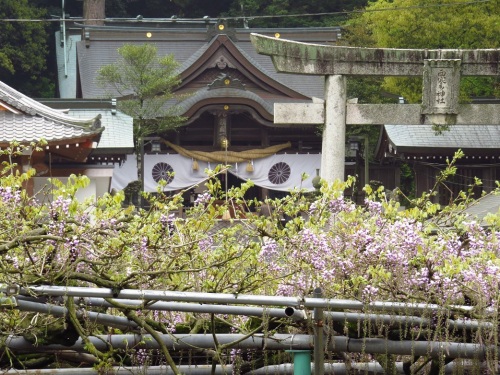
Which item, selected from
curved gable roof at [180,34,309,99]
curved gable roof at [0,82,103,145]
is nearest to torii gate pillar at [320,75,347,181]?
curved gable roof at [0,82,103,145]

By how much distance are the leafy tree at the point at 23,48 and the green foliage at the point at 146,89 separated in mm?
7403

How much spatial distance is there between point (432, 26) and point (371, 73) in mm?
9415

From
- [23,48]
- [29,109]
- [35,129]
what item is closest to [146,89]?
[23,48]

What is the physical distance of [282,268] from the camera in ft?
19.2

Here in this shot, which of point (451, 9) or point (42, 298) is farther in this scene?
point (451, 9)

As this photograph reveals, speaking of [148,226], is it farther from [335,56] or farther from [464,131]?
[464,131]

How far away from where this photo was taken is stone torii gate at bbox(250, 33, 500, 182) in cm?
Result: 1636

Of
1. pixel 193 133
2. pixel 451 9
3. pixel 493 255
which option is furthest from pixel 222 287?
pixel 193 133

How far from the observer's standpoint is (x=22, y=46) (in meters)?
40.0

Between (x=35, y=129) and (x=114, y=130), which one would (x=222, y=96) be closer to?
(x=114, y=130)

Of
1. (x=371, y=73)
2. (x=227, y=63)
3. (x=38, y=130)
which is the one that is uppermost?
(x=227, y=63)

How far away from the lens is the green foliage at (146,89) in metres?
30.6

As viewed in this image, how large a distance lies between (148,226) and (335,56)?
1137cm

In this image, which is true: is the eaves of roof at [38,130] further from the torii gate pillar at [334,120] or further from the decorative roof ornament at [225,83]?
the decorative roof ornament at [225,83]
